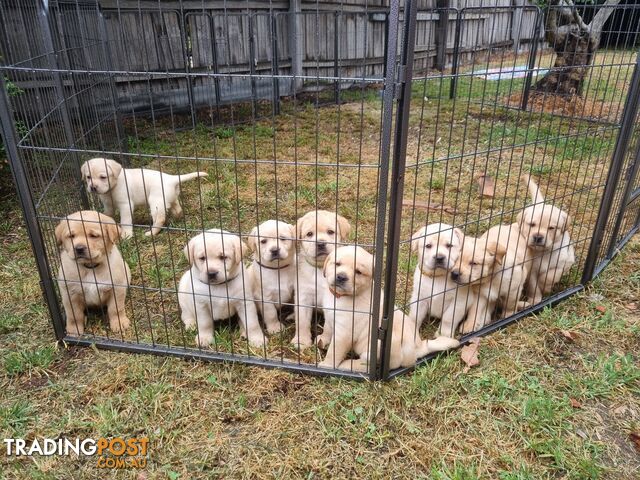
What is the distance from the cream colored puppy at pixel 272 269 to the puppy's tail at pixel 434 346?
897mm

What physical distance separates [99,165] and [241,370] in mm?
2562

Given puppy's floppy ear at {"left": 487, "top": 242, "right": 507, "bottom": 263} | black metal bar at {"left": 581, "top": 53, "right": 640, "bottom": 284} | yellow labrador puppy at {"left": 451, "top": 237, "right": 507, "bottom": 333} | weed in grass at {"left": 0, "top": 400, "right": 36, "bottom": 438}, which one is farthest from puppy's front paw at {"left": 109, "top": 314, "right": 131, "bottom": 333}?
black metal bar at {"left": 581, "top": 53, "right": 640, "bottom": 284}

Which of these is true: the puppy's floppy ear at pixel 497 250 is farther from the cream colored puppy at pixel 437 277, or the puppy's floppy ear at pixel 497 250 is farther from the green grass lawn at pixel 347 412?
the green grass lawn at pixel 347 412

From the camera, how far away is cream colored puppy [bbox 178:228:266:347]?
3086 mm

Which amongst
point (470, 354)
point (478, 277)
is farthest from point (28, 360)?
point (478, 277)

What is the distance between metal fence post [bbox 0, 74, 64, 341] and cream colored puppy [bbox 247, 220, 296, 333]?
3.98 feet

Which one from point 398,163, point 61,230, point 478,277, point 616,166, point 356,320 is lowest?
point 356,320

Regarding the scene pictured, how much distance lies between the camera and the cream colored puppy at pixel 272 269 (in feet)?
10.4

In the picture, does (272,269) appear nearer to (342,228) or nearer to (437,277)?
(342,228)

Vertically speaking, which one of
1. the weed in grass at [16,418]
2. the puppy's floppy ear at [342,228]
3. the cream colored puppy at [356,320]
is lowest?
the weed in grass at [16,418]

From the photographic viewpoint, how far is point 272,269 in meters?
3.36

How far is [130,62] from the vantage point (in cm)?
771

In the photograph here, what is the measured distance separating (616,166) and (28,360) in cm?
409

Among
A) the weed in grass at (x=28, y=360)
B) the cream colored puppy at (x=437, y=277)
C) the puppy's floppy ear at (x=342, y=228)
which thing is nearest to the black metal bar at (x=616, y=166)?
the cream colored puppy at (x=437, y=277)
